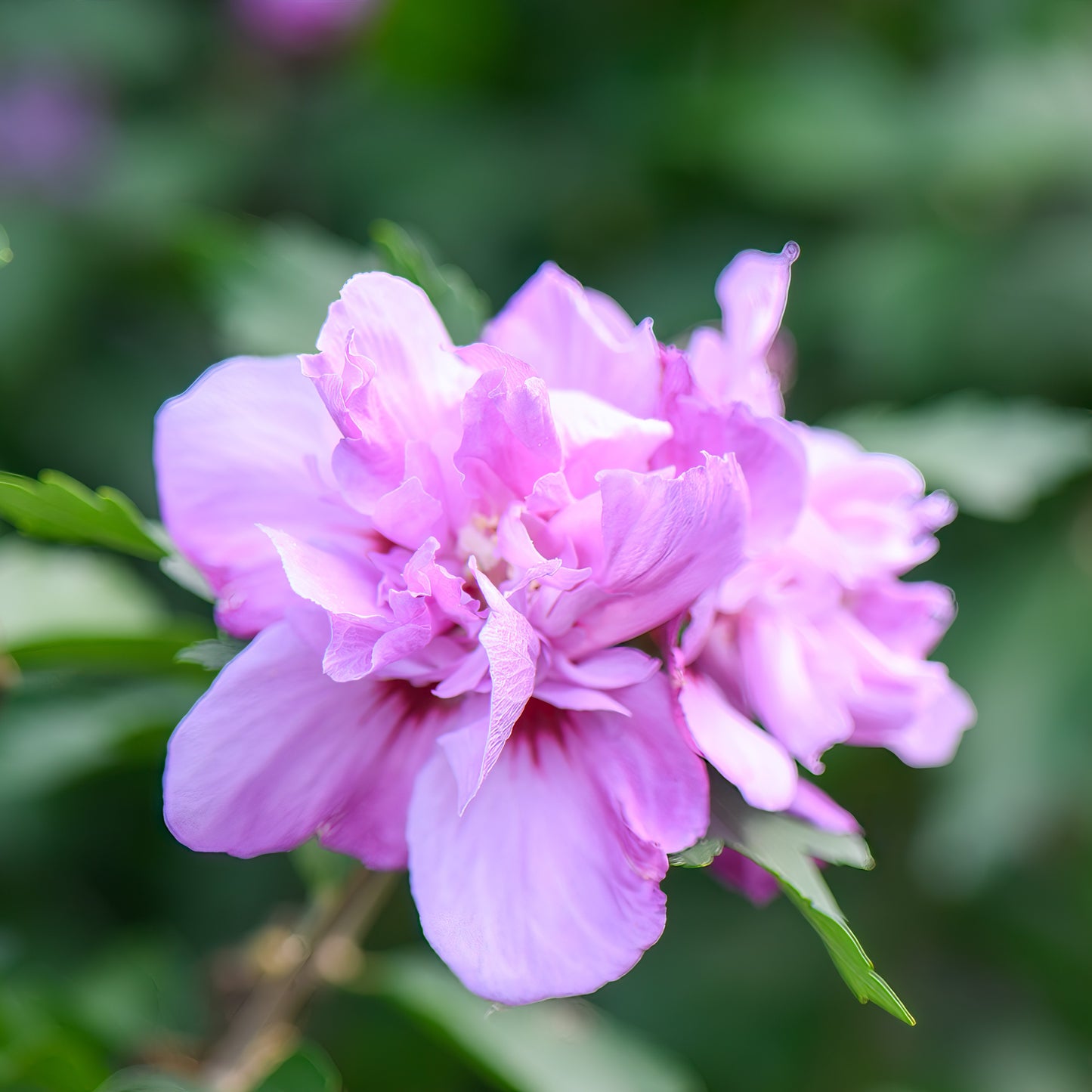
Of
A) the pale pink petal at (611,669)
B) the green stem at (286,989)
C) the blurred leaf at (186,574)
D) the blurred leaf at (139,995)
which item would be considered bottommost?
the blurred leaf at (139,995)

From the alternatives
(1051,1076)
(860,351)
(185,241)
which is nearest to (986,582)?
(860,351)

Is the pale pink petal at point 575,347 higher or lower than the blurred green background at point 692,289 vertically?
higher

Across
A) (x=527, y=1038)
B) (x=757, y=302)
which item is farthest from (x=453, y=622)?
(x=527, y=1038)

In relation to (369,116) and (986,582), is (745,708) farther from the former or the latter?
(369,116)

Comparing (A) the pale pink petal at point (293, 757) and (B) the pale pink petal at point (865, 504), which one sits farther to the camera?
(B) the pale pink petal at point (865, 504)

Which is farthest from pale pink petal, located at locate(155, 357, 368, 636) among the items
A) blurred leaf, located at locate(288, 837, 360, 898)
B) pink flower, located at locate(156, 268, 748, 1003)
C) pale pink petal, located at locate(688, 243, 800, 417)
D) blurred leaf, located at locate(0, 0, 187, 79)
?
blurred leaf, located at locate(0, 0, 187, 79)

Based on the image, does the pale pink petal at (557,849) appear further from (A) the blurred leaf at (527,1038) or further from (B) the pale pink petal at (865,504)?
(A) the blurred leaf at (527,1038)

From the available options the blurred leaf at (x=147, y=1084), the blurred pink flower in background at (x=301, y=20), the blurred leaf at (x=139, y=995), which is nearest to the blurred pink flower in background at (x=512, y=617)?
the blurred leaf at (x=147, y=1084)
